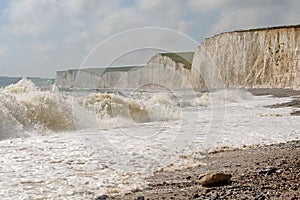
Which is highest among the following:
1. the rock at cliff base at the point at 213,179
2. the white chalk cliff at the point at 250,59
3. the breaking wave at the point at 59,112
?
the white chalk cliff at the point at 250,59

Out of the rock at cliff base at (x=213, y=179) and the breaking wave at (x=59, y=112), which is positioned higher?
the breaking wave at (x=59, y=112)

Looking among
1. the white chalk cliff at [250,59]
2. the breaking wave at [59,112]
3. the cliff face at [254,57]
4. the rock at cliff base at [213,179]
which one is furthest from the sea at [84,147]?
the cliff face at [254,57]

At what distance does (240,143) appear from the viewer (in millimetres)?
9492

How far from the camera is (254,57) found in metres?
65.2

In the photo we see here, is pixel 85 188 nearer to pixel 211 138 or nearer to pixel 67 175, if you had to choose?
pixel 67 175

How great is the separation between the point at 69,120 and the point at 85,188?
8.40 m

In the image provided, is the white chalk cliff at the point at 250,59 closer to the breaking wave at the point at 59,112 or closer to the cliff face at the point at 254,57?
the cliff face at the point at 254,57

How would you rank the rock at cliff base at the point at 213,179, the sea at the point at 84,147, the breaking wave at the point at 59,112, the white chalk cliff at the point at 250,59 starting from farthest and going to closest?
the white chalk cliff at the point at 250,59
the breaking wave at the point at 59,112
the sea at the point at 84,147
the rock at cliff base at the point at 213,179

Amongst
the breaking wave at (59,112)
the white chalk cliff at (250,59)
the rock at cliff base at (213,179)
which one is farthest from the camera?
the white chalk cliff at (250,59)

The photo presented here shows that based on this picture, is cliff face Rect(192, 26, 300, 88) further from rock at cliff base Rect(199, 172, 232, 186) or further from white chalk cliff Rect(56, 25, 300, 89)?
rock at cliff base Rect(199, 172, 232, 186)

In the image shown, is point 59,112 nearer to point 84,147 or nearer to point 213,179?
point 84,147

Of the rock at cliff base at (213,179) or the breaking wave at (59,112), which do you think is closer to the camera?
the rock at cliff base at (213,179)

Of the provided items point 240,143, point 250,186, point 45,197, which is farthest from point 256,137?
point 45,197

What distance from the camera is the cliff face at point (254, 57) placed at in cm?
5678
